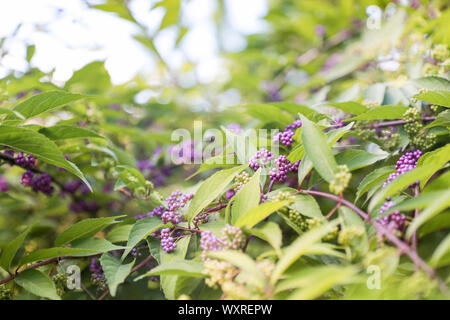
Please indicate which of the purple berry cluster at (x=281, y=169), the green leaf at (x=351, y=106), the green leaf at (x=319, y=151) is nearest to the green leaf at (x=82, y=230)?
the purple berry cluster at (x=281, y=169)

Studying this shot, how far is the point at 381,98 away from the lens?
1.31 m

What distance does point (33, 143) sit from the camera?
98 cm

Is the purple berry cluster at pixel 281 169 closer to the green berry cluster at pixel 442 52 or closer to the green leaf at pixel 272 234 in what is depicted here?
the green leaf at pixel 272 234

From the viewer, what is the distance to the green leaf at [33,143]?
0.96m

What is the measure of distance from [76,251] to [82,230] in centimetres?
11

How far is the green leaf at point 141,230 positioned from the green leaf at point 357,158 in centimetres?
51

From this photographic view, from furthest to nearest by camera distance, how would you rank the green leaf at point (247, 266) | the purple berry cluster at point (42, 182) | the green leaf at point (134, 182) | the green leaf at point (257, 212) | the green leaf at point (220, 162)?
the purple berry cluster at point (42, 182), the green leaf at point (134, 182), the green leaf at point (220, 162), the green leaf at point (257, 212), the green leaf at point (247, 266)

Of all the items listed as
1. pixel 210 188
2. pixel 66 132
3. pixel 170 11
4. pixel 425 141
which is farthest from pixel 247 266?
pixel 170 11

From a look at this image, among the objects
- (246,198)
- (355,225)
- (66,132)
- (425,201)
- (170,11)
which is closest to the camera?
(425,201)

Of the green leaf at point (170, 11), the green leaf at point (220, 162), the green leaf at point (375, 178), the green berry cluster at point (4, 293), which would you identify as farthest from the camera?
the green leaf at point (170, 11)

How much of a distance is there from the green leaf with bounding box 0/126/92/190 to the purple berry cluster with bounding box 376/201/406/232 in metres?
0.75

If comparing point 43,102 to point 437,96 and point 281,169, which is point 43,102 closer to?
point 281,169
